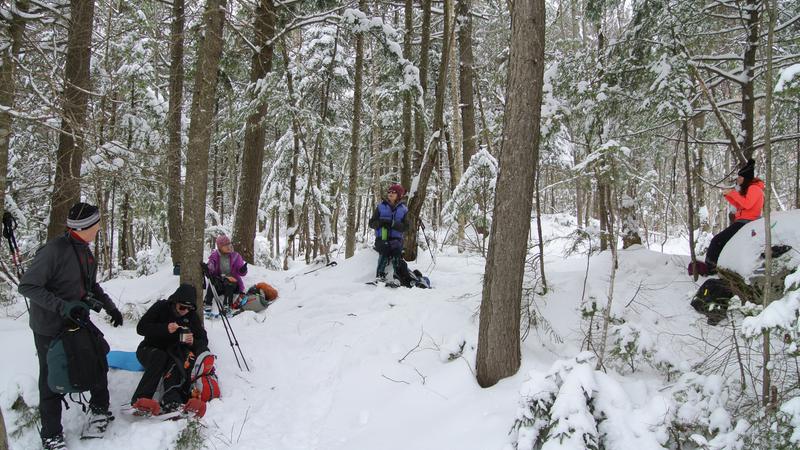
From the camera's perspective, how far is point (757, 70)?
6910 millimetres

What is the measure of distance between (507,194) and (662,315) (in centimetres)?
304

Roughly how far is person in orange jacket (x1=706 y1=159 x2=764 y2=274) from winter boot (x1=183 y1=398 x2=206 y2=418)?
6.32 m

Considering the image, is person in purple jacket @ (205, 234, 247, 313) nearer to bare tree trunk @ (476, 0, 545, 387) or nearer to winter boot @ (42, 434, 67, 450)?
winter boot @ (42, 434, 67, 450)

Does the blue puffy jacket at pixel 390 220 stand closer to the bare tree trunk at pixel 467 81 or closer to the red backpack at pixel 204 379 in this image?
the red backpack at pixel 204 379

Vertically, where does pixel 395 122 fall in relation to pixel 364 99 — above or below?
below

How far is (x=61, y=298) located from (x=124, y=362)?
46.0 inches

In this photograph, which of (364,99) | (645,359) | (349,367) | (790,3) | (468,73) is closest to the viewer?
(645,359)

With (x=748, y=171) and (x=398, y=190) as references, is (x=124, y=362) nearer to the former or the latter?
(x=398, y=190)

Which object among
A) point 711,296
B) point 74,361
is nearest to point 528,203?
point 711,296

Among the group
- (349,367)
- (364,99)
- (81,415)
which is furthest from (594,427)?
(364,99)

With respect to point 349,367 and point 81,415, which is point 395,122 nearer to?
point 349,367

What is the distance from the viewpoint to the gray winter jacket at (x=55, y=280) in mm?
3688

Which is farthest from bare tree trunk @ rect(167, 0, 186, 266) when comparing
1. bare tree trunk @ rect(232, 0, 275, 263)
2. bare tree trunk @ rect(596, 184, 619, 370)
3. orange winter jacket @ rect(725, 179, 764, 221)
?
orange winter jacket @ rect(725, 179, 764, 221)

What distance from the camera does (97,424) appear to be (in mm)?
4020
